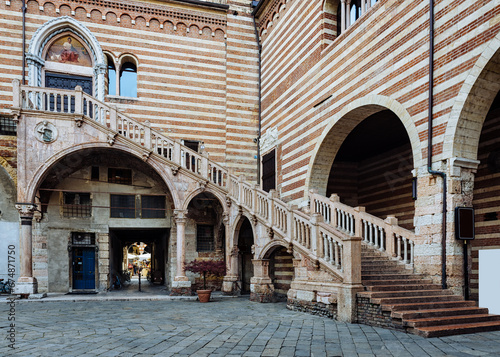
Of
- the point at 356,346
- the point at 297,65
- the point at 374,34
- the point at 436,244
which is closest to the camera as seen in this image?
the point at 356,346

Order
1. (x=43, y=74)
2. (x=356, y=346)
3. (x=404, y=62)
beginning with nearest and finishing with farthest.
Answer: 1. (x=356, y=346)
2. (x=404, y=62)
3. (x=43, y=74)

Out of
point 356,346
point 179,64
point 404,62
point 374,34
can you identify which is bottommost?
point 356,346

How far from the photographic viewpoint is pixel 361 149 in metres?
17.3

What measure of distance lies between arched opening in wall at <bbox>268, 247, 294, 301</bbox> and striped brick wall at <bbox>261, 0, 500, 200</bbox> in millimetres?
2416

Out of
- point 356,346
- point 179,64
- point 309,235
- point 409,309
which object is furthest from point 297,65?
point 356,346

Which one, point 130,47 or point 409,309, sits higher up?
point 130,47

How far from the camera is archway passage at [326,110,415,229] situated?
1505 cm

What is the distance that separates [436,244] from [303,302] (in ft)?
12.6

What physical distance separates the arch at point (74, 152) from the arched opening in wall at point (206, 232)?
2.25 meters

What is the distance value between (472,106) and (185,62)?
1302 centimetres

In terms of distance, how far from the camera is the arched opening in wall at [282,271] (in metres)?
15.3

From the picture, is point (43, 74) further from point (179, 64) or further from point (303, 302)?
point (303, 302)

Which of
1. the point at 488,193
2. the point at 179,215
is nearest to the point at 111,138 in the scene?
the point at 179,215

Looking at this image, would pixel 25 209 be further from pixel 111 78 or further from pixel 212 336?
pixel 212 336
